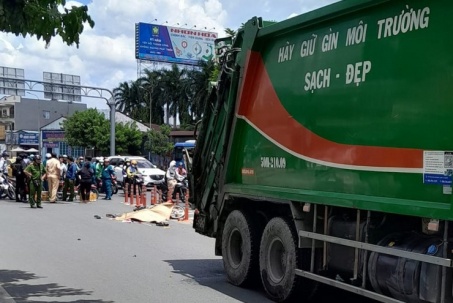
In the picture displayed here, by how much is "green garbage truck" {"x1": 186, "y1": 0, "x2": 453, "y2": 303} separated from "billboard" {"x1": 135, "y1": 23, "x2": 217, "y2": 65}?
57078 millimetres

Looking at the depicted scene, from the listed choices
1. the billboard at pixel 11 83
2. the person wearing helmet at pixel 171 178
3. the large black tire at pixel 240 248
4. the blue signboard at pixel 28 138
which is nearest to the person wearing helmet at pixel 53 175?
the person wearing helmet at pixel 171 178

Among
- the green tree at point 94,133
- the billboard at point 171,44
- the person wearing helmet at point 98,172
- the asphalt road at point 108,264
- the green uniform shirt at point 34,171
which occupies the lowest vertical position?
the asphalt road at point 108,264

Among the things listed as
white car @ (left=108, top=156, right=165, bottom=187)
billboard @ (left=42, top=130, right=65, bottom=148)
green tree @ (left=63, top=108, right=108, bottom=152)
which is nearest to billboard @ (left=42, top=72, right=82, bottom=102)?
green tree @ (left=63, top=108, right=108, bottom=152)

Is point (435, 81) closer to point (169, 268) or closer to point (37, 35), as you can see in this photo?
point (37, 35)

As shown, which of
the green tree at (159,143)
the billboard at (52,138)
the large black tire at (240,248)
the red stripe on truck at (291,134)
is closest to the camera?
the red stripe on truck at (291,134)

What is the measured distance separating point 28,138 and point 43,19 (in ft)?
219

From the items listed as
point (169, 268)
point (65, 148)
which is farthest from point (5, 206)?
point (65, 148)

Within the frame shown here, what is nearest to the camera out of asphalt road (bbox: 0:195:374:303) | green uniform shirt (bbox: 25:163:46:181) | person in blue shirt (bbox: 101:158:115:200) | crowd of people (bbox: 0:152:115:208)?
asphalt road (bbox: 0:195:374:303)

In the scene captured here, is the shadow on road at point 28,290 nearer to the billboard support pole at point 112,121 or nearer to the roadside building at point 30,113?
the billboard support pole at point 112,121

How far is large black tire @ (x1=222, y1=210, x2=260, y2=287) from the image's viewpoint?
26.4 feet

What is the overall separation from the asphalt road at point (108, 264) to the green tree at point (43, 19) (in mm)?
3166

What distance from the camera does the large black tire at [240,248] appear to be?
8047mm

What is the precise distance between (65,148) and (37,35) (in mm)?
61842

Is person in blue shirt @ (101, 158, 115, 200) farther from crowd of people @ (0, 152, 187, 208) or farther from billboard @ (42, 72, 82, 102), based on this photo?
billboard @ (42, 72, 82, 102)
